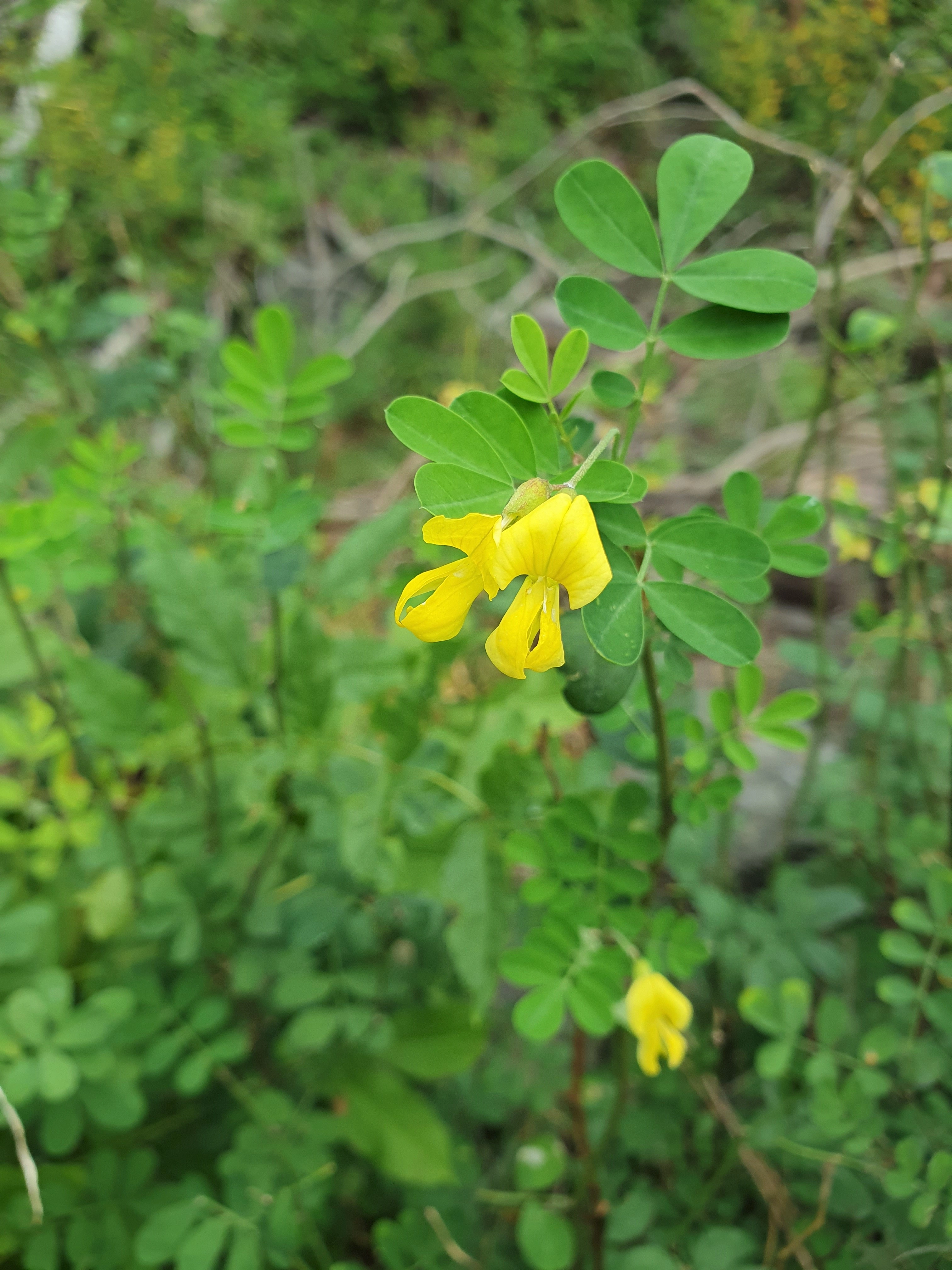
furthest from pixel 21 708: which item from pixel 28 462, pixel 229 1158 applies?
pixel 229 1158

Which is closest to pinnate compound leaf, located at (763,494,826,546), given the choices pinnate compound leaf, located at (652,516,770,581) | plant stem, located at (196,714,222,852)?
pinnate compound leaf, located at (652,516,770,581)

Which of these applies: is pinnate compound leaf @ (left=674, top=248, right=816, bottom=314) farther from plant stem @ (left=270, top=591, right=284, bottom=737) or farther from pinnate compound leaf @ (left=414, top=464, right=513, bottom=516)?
plant stem @ (left=270, top=591, right=284, bottom=737)

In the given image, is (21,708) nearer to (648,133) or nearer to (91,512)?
(91,512)

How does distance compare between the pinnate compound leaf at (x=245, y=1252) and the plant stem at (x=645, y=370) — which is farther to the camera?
the pinnate compound leaf at (x=245, y=1252)

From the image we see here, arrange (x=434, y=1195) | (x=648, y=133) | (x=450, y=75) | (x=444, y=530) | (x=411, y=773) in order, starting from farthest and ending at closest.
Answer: (x=450, y=75), (x=648, y=133), (x=434, y=1195), (x=411, y=773), (x=444, y=530)

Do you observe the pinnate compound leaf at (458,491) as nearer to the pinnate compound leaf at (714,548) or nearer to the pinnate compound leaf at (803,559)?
the pinnate compound leaf at (714,548)

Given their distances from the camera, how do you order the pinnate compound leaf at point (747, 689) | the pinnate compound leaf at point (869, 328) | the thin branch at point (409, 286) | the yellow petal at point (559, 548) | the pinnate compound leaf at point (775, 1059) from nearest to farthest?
1. the yellow petal at point (559, 548)
2. the pinnate compound leaf at point (747, 689)
3. the pinnate compound leaf at point (775, 1059)
4. the pinnate compound leaf at point (869, 328)
5. the thin branch at point (409, 286)

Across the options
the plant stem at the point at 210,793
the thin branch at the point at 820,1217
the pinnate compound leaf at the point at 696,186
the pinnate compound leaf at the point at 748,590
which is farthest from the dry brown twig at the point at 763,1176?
the pinnate compound leaf at the point at 696,186
